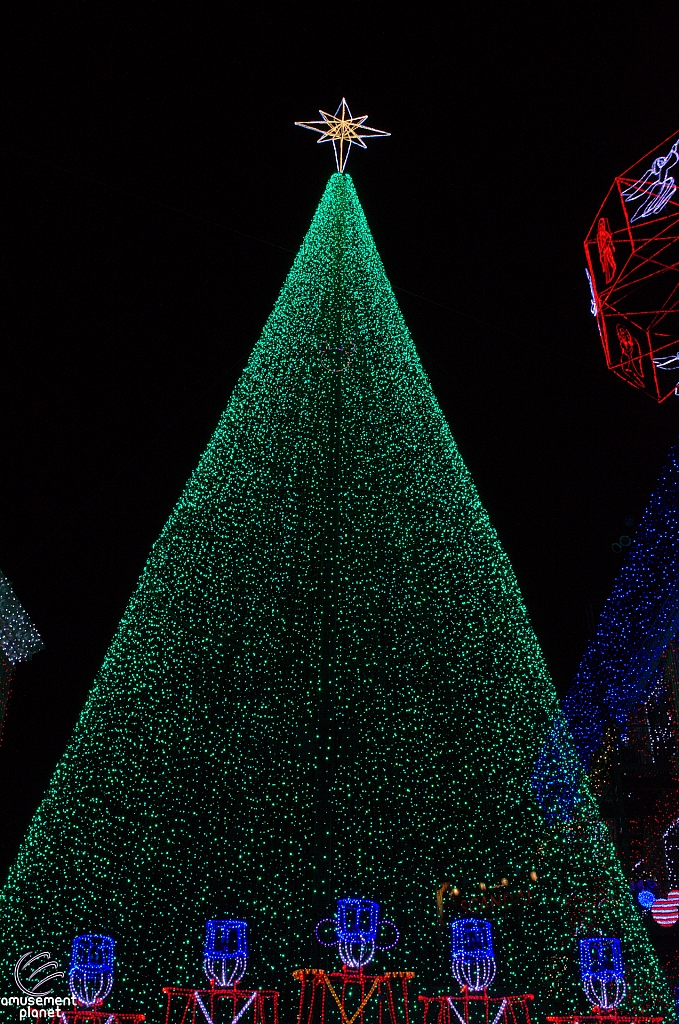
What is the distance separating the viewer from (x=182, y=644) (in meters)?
9.74

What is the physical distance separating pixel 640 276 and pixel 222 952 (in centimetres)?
707

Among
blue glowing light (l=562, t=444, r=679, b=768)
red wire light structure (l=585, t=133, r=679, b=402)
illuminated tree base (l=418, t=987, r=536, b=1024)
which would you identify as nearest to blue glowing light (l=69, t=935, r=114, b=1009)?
illuminated tree base (l=418, t=987, r=536, b=1024)

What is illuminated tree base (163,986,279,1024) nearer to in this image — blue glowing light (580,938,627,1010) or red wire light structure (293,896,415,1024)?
red wire light structure (293,896,415,1024)

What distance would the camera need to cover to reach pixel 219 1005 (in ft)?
30.5

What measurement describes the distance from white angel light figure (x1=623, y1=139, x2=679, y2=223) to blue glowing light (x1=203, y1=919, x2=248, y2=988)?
708 cm

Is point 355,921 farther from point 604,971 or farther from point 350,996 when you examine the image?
point 604,971

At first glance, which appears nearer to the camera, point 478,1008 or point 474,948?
point 474,948

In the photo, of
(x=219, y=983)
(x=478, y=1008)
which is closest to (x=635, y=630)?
(x=478, y=1008)

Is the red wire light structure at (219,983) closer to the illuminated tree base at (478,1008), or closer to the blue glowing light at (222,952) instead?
the blue glowing light at (222,952)

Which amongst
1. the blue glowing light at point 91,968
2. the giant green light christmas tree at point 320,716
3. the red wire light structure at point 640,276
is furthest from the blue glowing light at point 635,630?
the blue glowing light at point 91,968

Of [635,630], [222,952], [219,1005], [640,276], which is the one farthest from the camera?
[635,630]

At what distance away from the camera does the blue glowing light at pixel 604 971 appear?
769 cm

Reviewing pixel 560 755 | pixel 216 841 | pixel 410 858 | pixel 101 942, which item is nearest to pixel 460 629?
pixel 560 755

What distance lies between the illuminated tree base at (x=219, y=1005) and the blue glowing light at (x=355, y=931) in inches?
37.0
